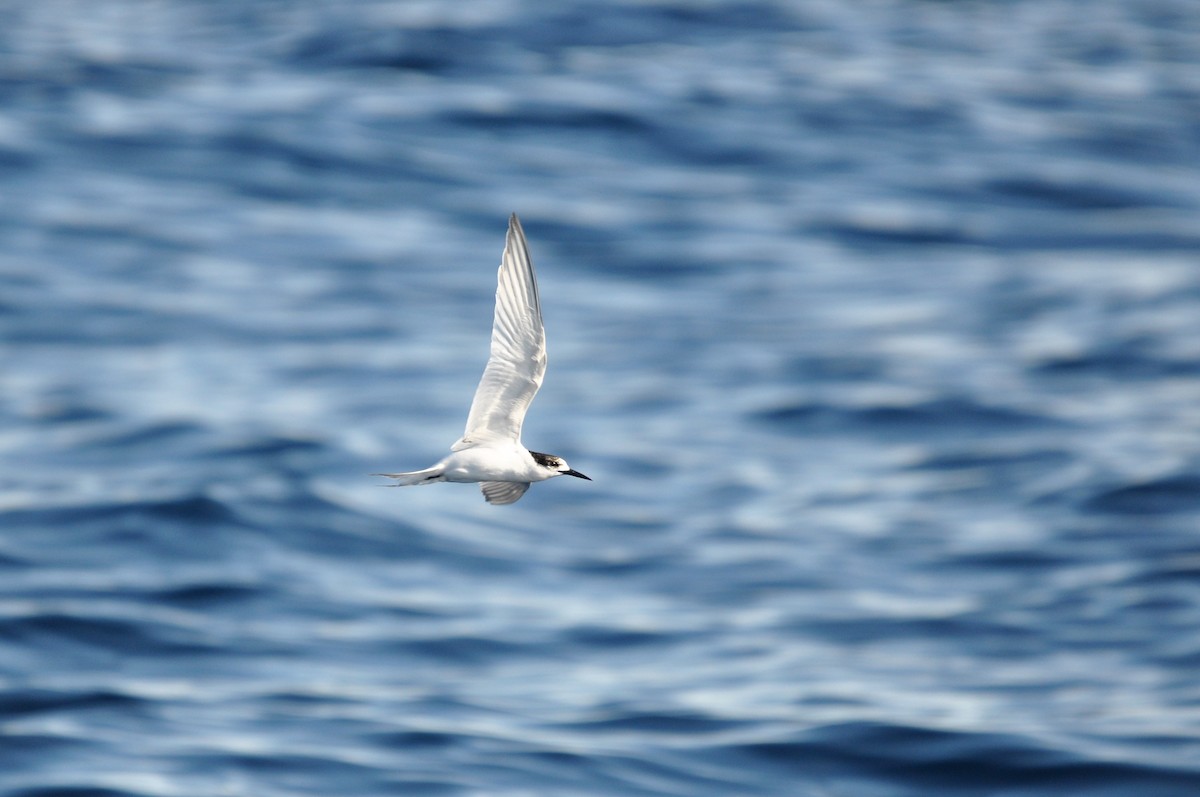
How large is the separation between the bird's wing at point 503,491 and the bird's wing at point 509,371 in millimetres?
425

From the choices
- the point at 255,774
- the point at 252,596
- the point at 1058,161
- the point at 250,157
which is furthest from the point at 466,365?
the point at 1058,161

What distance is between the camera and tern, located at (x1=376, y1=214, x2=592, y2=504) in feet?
20.8

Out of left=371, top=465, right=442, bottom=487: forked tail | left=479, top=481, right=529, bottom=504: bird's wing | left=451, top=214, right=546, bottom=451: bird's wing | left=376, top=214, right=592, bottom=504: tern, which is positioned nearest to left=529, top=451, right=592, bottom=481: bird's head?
left=376, top=214, right=592, bottom=504: tern

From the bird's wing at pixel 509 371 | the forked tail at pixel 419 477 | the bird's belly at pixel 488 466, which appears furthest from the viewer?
the bird's wing at pixel 509 371

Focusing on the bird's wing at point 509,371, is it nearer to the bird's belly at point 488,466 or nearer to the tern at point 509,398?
the tern at point 509,398

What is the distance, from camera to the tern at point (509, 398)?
6.34 m

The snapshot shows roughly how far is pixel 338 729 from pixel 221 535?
5653 mm

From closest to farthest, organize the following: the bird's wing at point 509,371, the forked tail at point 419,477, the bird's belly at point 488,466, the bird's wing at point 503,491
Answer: the forked tail at point 419,477 < the bird's belly at point 488,466 < the bird's wing at point 509,371 < the bird's wing at point 503,491

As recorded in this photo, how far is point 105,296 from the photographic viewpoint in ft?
90.4

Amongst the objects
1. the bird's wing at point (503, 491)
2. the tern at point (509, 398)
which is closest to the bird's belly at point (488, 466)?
the tern at point (509, 398)

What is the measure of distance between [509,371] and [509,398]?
13cm

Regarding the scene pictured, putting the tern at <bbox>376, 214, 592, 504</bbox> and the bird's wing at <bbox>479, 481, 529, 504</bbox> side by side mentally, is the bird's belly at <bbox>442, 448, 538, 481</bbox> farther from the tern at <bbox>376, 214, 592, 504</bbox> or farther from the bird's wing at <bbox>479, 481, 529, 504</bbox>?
the bird's wing at <bbox>479, 481, 529, 504</bbox>

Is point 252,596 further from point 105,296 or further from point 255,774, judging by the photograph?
Result: point 105,296

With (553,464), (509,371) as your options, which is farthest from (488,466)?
(509,371)
